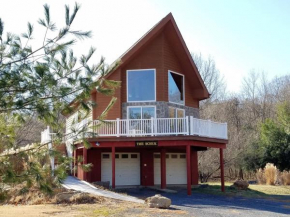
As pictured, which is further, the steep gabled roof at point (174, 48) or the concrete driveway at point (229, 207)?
the steep gabled roof at point (174, 48)

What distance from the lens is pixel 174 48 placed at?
64.4 feet

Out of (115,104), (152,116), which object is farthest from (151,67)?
(115,104)

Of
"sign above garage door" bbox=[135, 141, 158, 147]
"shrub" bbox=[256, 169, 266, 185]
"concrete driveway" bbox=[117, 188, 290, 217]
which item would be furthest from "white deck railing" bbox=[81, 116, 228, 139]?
"shrub" bbox=[256, 169, 266, 185]

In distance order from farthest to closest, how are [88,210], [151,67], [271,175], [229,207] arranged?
[271,175], [151,67], [229,207], [88,210]

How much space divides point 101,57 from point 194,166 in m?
15.9

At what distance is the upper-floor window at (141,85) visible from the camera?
18.9 m

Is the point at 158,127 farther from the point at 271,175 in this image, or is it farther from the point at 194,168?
the point at 271,175

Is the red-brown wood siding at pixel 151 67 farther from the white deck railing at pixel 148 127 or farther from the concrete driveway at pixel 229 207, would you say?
the concrete driveway at pixel 229 207

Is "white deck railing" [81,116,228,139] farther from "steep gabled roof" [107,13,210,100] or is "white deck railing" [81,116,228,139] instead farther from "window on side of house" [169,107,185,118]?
"steep gabled roof" [107,13,210,100]

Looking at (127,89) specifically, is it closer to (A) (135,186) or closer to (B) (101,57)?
(A) (135,186)

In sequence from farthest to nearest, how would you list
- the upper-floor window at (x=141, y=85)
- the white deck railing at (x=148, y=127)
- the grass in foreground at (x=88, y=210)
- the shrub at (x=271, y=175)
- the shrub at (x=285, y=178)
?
1. the shrub at (x=285, y=178)
2. the shrub at (x=271, y=175)
3. the upper-floor window at (x=141, y=85)
4. the white deck railing at (x=148, y=127)
5. the grass in foreground at (x=88, y=210)

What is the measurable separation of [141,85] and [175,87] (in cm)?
208

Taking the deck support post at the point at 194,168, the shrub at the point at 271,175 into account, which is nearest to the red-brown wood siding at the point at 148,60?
the deck support post at the point at 194,168

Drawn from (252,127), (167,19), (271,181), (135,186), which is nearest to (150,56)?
(167,19)
